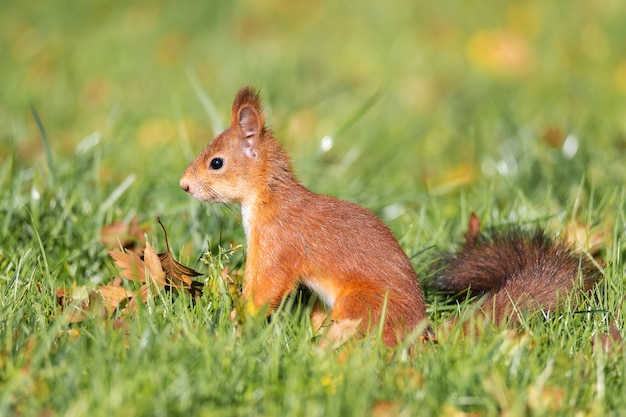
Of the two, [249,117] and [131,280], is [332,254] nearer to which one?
[249,117]

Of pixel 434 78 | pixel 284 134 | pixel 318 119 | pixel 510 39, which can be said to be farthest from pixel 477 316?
pixel 510 39

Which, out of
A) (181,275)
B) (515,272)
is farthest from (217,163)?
(515,272)

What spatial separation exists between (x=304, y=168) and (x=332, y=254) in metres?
1.53

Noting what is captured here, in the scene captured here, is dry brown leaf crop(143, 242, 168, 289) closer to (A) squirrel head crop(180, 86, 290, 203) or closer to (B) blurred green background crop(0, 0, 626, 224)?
(A) squirrel head crop(180, 86, 290, 203)

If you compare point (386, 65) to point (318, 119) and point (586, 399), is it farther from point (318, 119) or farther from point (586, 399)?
point (586, 399)

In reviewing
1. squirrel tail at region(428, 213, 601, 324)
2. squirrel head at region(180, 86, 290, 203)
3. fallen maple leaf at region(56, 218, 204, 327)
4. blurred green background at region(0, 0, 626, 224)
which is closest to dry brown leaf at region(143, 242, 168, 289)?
fallen maple leaf at region(56, 218, 204, 327)

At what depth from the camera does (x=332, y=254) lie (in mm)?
2887

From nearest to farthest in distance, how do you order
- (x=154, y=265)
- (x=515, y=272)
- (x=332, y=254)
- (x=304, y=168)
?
(x=332, y=254), (x=154, y=265), (x=515, y=272), (x=304, y=168)

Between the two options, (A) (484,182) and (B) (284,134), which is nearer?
(A) (484,182)

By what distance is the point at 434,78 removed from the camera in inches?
270

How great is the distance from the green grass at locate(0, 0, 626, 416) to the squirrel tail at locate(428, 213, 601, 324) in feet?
0.32

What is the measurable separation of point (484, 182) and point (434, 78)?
238cm

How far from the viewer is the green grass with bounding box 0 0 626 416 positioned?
2.30 m

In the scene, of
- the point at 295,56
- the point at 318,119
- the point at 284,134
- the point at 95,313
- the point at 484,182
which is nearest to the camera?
the point at 95,313
